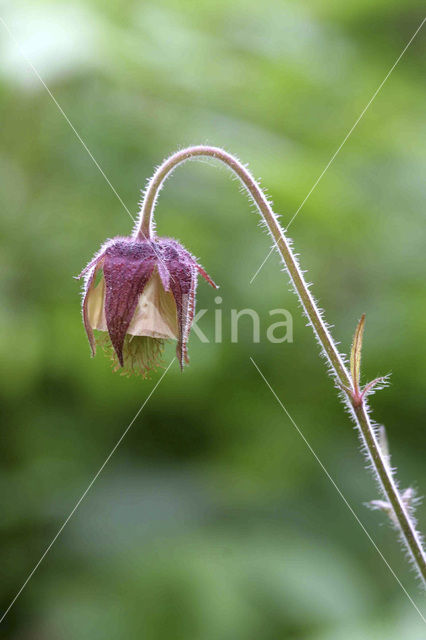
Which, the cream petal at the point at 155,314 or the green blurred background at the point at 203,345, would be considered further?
the green blurred background at the point at 203,345

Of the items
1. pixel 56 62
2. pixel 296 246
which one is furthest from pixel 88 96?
pixel 296 246

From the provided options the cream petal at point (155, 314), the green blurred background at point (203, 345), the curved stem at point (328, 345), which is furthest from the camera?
the green blurred background at point (203, 345)

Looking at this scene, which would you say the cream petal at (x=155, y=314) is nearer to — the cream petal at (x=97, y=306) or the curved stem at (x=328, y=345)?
the cream petal at (x=97, y=306)

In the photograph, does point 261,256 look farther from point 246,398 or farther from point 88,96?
point 88,96

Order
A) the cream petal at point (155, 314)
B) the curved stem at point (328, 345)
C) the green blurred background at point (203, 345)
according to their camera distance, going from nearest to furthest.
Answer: the curved stem at point (328, 345), the cream petal at point (155, 314), the green blurred background at point (203, 345)

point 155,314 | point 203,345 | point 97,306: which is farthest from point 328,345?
point 203,345

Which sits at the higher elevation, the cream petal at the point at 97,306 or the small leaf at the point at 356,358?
the cream petal at the point at 97,306

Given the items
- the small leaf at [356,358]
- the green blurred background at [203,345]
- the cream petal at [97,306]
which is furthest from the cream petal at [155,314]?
the green blurred background at [203,345]
